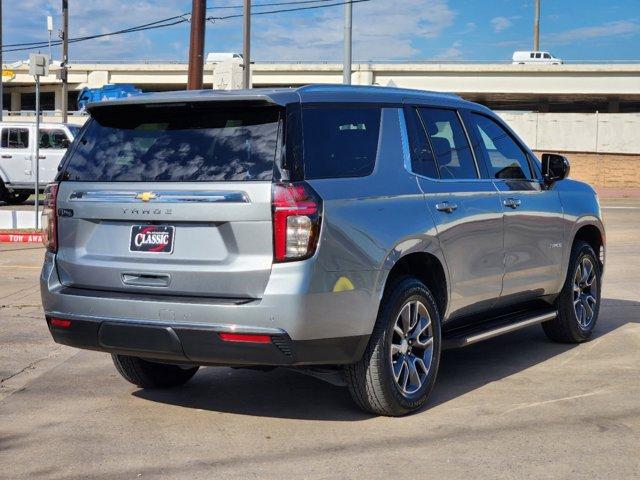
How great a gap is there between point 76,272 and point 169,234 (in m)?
0.68

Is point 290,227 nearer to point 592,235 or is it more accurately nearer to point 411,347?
point 411,347

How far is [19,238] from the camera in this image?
16.9 metres

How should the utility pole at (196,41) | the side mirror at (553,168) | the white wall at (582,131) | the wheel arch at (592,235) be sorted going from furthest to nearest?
the white wall at (582,131)
the utility pole at (196,41)
the wheel arch at (592,235)
the side mirror at (553,168)

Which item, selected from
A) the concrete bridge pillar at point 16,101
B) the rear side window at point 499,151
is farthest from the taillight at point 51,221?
the concrete bridge pillar at point 16,101

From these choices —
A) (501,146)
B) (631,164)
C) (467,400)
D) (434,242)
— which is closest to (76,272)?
(434,242)

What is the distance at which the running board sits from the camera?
6.36 meters

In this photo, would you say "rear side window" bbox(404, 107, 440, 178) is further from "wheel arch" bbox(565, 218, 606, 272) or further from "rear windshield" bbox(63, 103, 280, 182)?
"wheel arch" bbox(565, 218, 606, 272)

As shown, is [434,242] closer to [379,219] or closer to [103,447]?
[379,219]

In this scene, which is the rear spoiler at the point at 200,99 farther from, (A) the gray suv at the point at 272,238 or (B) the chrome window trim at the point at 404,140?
(B) the chrome window trim at the point at 404,140

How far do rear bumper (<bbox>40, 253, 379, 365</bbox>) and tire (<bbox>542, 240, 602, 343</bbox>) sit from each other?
2.94 meters

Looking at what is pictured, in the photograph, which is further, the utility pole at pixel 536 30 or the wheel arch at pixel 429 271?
the utility pole at pixel 536 30

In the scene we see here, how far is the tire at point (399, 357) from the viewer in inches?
219

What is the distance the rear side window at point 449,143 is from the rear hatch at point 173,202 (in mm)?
1467

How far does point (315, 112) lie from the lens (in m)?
5.51
